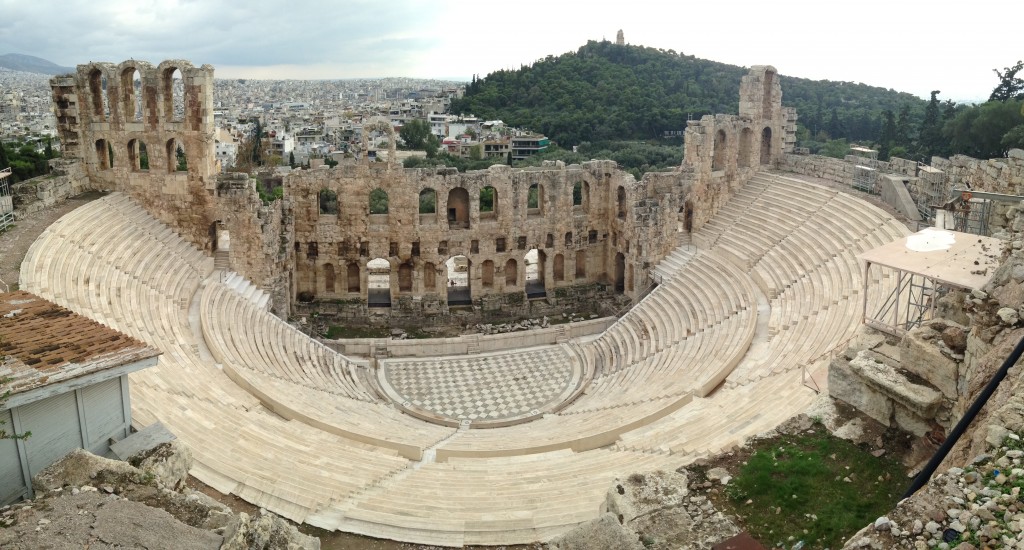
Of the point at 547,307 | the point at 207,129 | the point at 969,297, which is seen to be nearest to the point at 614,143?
the point at 547,307

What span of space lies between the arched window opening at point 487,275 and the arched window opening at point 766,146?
44.0 feet

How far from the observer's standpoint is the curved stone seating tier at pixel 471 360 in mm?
13547

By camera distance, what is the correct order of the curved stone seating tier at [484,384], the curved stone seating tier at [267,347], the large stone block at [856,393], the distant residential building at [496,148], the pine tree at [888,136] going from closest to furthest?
1. the large stone block at [856,393]
2. the curved stone seating tier at [267,347]
3. the curved stone seating tier at [484,384]
4. the pine tree at [888,136]
5. the distant residential building at [496,148]

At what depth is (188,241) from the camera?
1085 inches

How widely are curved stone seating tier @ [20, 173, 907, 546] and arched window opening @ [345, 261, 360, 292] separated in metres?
5.21

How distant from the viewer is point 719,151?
32.6 meters

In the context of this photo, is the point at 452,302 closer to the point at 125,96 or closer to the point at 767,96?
the point at 125,96

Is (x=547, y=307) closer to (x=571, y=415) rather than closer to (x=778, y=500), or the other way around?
(x=571, y=415)

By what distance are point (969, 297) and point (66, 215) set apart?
2486 cm

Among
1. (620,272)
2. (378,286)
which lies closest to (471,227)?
(378,286)

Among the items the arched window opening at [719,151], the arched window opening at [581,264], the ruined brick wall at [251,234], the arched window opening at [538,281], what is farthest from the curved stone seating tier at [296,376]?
the arched window opening at [719,151]

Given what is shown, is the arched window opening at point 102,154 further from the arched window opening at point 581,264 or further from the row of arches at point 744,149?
the row of arches at point 744,149

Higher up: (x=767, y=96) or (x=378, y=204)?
(x=767, y=96)

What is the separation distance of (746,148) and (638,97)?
35.6m
